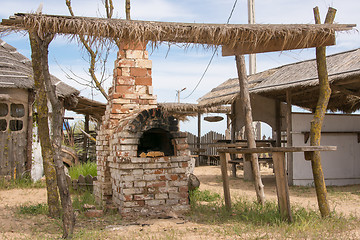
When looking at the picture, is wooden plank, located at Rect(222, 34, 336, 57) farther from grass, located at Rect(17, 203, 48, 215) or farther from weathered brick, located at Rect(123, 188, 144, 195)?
grass, located at Rect(17, 203, 48, 215)

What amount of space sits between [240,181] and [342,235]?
268 inches

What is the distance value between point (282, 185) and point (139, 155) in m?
2.53

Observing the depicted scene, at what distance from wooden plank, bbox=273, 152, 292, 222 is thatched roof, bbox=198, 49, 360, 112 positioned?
399cm

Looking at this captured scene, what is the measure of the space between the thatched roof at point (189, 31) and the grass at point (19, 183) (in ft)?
18.2

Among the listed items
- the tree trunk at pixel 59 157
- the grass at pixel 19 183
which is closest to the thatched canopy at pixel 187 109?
the grass at pixel 19 183

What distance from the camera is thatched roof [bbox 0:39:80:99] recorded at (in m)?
9.59

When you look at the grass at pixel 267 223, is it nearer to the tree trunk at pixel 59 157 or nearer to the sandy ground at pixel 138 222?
the sandy ground at pixel 138 222

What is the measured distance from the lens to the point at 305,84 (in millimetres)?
9125

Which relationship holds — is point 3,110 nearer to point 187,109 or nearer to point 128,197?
point 128,197

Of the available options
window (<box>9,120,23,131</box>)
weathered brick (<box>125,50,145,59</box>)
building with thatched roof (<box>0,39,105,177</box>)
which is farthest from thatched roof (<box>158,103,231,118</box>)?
weathered brick (<box>125,50,145,59</box>)

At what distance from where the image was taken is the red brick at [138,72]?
6.98m

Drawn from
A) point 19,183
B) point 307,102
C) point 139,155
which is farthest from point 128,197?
point 307,102

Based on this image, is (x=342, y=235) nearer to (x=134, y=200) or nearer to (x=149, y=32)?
(x=134, y=200)

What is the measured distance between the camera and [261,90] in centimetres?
Answer: 1053
